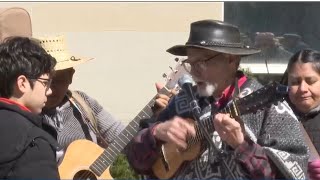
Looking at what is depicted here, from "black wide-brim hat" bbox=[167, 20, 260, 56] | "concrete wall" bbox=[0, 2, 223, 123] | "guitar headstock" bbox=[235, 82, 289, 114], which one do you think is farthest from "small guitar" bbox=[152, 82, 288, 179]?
"concrete wall" bbox=[0, 2, 223, 123]

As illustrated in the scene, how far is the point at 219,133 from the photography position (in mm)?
2688

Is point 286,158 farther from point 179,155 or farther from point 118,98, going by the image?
point 118,98

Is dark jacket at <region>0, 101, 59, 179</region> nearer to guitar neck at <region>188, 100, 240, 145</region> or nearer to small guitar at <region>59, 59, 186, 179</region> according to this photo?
guitar neck at <region>188, 100, 240, 145</region>

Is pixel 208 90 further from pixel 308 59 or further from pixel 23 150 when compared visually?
pixel 308 59

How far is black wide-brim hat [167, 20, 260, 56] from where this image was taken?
2.95m

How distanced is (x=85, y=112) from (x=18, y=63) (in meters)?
1.21

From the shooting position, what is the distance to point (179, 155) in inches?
115

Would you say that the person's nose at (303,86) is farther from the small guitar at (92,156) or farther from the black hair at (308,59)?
the small guitar at (92,156)

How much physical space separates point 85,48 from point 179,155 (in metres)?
3.89

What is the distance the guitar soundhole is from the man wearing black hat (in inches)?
37.3

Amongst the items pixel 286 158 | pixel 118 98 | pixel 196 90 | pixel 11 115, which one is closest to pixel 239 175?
pixel 286 158

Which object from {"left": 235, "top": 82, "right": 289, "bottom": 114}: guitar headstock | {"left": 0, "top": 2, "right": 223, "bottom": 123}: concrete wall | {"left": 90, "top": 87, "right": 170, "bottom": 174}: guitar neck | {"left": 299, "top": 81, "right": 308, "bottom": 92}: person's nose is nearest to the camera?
{"left": 235, "top": 82, "right": 289, "bottom": 114}: guitar headstock

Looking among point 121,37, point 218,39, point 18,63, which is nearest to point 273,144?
point 218,39

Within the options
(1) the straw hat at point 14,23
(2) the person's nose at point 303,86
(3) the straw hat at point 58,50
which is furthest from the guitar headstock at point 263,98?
(1) the straw hat at point 14,23
